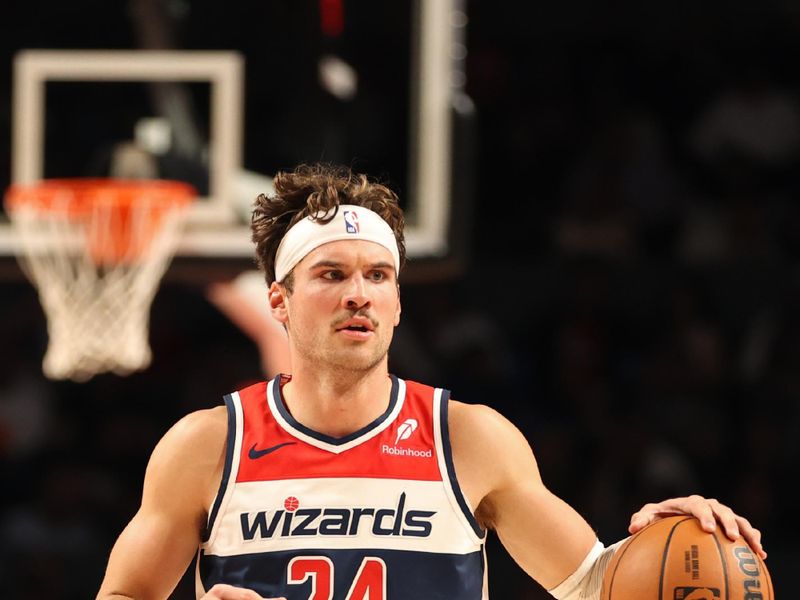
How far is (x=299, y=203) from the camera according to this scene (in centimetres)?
373

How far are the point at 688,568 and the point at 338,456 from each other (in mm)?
873

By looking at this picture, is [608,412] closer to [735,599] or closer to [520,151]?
[520,151]

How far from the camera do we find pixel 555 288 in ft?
28.2

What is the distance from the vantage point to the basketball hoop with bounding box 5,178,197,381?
608 centimetres

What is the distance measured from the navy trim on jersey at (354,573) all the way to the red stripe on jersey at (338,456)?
0.19 metres

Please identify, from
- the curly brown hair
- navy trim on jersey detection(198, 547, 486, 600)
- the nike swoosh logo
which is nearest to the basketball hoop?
the curly brown hair

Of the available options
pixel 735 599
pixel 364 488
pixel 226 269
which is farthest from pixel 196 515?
pixel 226 269

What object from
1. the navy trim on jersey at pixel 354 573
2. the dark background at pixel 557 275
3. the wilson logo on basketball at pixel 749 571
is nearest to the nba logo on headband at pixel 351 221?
the navy trim on jersey at pixel 354 573

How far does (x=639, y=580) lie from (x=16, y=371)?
5805 millimetres

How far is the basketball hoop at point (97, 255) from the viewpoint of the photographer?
608cm

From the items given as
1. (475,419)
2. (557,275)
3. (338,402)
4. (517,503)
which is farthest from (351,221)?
(557,275)

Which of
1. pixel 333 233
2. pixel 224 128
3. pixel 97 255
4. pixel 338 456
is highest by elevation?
pixel 224 128

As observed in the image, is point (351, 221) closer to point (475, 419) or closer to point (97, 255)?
point (475, 419)

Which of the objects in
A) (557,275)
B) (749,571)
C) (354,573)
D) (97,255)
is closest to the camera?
(749,571)
